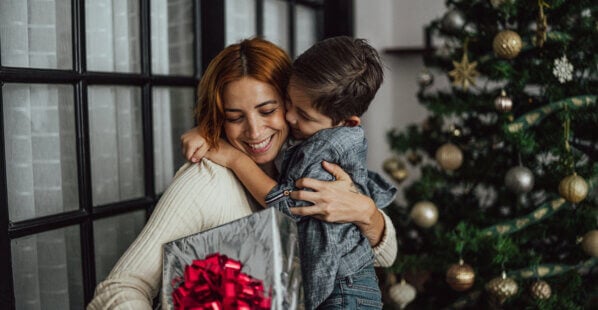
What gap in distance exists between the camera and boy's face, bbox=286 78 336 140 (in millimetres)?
1355

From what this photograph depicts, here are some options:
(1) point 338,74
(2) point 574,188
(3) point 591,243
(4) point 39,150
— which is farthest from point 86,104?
(3) point 591,243

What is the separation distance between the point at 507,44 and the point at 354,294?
1026 mm

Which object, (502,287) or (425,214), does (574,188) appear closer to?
(502,287)

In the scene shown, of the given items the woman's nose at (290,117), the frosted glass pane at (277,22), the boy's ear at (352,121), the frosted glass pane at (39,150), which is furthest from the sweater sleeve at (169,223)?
the frosted glass pane at (277,22)

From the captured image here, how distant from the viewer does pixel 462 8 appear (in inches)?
79.1

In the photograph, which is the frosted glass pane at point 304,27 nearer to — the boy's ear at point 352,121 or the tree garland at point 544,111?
the tree garland at point 544,111

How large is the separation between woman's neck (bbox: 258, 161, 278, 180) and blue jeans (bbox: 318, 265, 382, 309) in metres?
0.39

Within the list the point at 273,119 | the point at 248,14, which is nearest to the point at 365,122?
the point at 248,14

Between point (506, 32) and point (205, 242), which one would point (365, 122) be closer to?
point (506, 32)

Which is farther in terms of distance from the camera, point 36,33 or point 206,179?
point 36,33

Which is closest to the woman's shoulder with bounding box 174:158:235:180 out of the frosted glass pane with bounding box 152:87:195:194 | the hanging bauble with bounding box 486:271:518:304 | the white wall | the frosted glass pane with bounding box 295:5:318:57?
the frosted glass pane with bounding box 152:87:195:194

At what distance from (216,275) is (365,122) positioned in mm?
2546

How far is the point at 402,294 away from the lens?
206 centimetres

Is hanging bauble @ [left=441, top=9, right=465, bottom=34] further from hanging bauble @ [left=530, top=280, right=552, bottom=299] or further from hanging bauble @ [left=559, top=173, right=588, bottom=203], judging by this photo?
hanging bauble @ [left=530, top=280, right=552, bottom=299]
